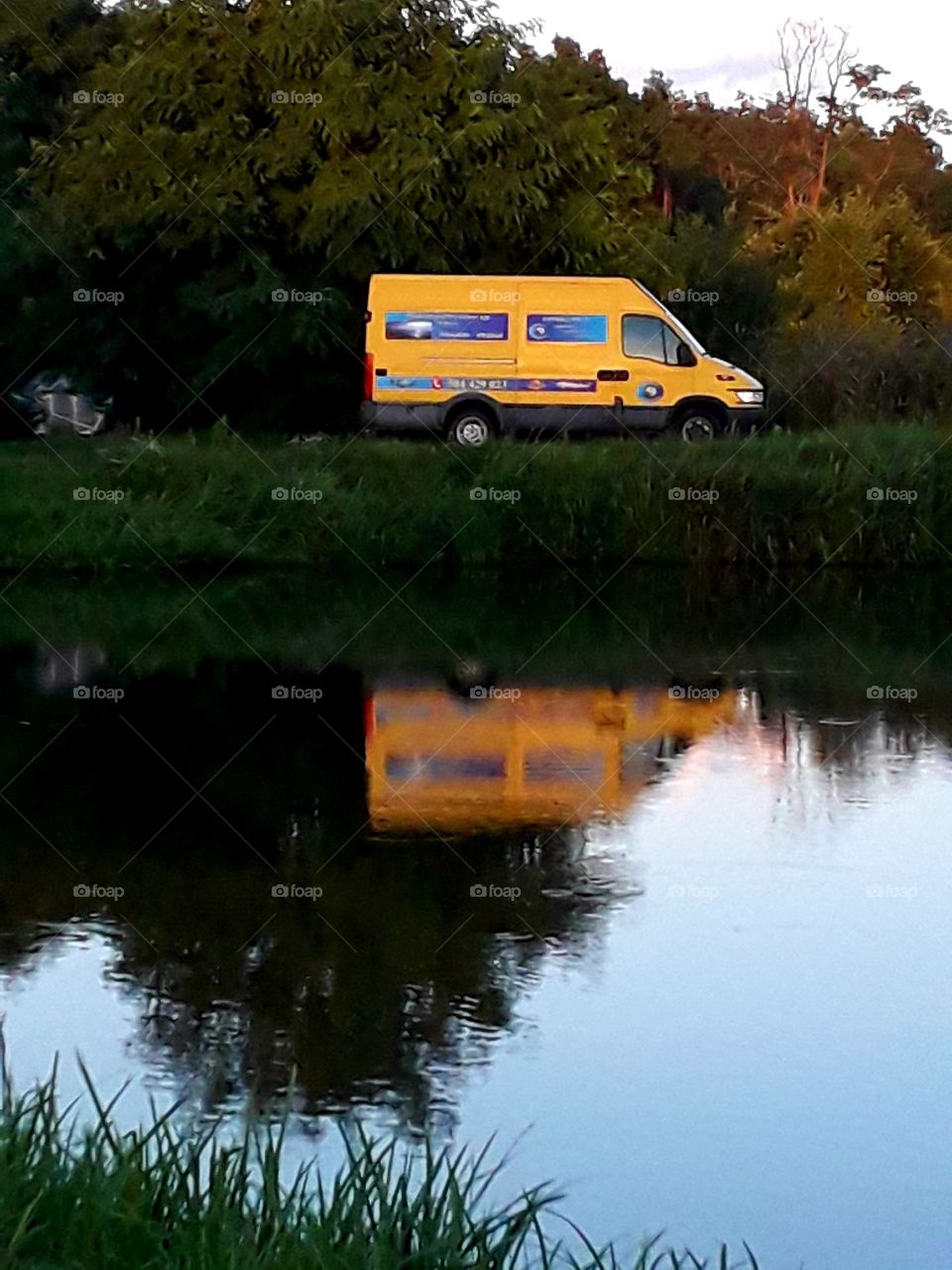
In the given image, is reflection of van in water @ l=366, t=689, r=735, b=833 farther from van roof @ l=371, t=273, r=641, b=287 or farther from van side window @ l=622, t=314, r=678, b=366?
van roof @ l=371, t=273, r=641, b=287

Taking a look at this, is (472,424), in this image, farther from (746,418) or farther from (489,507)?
(489,507)

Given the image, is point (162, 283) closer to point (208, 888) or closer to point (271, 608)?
point (271, 608)

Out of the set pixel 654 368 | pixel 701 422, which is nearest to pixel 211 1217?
pixel 701 422

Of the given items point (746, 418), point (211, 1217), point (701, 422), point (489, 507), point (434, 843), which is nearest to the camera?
point (211, 1217)

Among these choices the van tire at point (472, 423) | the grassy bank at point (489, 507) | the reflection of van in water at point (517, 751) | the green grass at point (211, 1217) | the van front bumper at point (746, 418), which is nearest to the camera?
the green grass at point (211, 1217)

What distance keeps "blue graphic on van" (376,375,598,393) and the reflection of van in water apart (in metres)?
14.8

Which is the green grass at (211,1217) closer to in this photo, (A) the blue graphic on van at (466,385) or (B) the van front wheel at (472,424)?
(B) the van front wheel at (472,424)

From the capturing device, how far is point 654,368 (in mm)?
27391

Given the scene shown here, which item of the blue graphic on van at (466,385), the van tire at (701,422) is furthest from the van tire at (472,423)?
the van tire at (701,422)

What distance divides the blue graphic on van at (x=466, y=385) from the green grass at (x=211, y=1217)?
23565 mm

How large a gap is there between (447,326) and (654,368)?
278cm

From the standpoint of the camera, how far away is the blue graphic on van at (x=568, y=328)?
27562mm

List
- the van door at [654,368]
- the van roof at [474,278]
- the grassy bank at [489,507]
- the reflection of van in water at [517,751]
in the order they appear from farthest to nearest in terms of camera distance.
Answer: the van door at [654,368]
the van roof at [474,278]
the grassy bank at [489,507]
the reflection of van in water at [517,751]

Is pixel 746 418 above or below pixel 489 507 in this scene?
above
